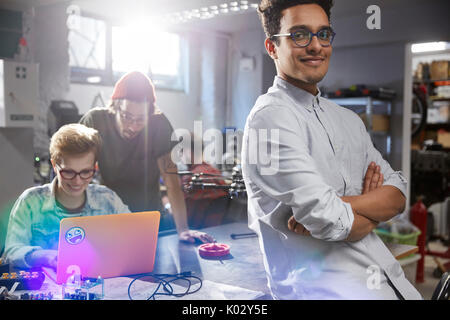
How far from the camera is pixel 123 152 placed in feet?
7.30

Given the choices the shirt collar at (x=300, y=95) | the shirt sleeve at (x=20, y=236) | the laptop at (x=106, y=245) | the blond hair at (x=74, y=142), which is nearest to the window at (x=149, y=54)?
the blond hair at (x=74, y=142)

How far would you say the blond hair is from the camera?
1.81 metres

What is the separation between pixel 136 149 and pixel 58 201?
1.90 feet

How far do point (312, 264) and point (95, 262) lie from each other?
0.68 metres

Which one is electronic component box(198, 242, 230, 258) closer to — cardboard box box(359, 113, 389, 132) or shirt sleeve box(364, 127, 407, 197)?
shirt sleeve box(364, 127, 407, 197)

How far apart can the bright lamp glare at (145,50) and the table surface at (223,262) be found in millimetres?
1008

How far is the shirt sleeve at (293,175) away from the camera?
3.51 ft

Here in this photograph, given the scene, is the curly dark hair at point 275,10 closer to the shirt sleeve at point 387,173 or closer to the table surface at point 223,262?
the shirt sleeve at point 387,173

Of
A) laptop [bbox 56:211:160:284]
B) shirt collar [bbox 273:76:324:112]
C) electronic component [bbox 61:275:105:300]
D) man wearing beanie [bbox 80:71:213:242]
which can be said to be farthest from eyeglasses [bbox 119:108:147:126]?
shirt collar [bbox 273:76:324:112]

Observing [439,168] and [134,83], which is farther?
[439,168]
